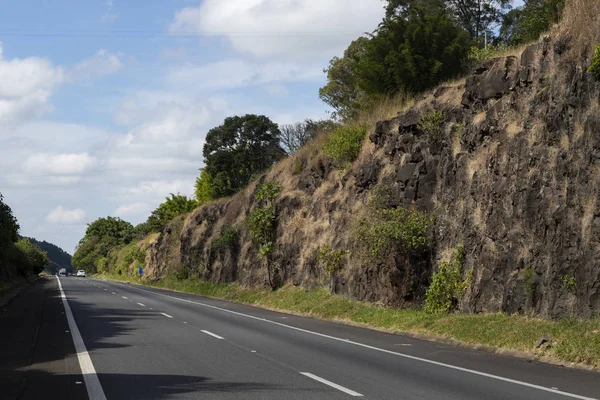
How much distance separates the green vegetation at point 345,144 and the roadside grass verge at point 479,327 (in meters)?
6.38

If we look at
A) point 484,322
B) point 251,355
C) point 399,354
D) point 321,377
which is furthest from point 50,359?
point 484,322

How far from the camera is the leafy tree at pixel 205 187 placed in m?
61.4

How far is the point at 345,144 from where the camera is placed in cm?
3189

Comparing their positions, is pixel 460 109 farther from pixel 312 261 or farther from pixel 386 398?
pixel 386 398

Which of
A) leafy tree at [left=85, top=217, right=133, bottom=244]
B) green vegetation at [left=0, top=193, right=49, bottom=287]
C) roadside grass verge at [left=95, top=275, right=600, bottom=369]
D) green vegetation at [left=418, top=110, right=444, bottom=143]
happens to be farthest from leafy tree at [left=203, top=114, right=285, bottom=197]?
leafy tree at [left=85, top=217, right=133, bottom=244]

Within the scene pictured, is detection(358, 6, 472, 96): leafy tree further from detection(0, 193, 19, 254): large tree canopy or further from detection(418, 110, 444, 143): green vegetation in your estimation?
detection(0, 193, 19, 254): large tree canopy

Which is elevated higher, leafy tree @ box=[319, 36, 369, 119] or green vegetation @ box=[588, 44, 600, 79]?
leafy tree @ box=[319, 36, 369, 119]

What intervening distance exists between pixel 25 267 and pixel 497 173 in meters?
58.1

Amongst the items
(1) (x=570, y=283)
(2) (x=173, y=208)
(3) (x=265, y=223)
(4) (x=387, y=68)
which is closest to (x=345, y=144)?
(4) (x=387, y=68)

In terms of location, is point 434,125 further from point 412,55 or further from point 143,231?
point 143,231

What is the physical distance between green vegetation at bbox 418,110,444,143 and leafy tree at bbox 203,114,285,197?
36.7m

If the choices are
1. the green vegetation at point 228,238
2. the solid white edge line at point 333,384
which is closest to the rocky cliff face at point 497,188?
the solid white edge line at point 333,384

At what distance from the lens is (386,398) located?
9070mm

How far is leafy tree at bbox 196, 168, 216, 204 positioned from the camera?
6138cm
